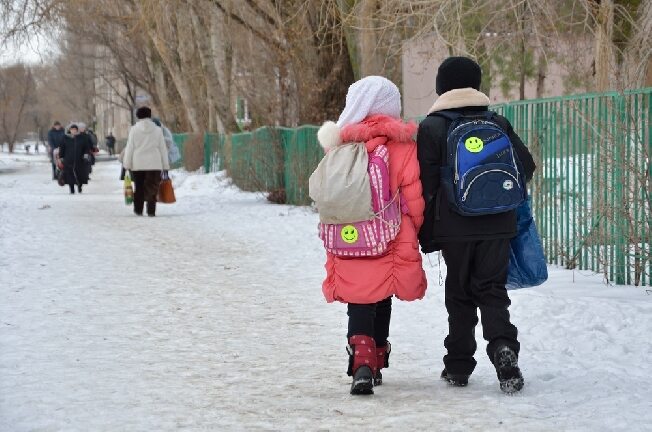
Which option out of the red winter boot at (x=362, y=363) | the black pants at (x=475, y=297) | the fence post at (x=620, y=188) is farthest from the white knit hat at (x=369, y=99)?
the fence post at (x=620, y=188)

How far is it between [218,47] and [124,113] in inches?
3361

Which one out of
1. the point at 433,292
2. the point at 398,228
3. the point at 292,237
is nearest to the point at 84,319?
the point at 433,292

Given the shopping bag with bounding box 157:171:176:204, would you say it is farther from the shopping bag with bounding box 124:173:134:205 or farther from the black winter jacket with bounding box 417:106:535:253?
the black winter jacket with bounding box 417:106:535:253

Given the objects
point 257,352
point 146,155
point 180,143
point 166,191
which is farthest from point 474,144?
point 180,143

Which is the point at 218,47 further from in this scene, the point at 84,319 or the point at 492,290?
the point at 492,290

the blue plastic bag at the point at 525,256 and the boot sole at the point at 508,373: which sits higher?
the blue plastic bag at the point at 525,256

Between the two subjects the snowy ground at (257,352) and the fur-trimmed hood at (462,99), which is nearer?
the snowy ground at (257,352)

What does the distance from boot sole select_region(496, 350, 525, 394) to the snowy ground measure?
49mm

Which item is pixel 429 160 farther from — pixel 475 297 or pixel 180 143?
pixel 180 143

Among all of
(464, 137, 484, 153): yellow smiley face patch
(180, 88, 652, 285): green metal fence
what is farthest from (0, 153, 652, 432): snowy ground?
(464, 137, 484, 153): yellow smiley face patch

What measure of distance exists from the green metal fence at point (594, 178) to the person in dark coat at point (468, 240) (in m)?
2.99

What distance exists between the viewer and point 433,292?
9.36 meters

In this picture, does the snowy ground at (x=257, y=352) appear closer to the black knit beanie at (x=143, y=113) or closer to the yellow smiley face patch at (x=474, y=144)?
the yellow smiley face patch at (x=474, y=144)

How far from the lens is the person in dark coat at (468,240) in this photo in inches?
219
